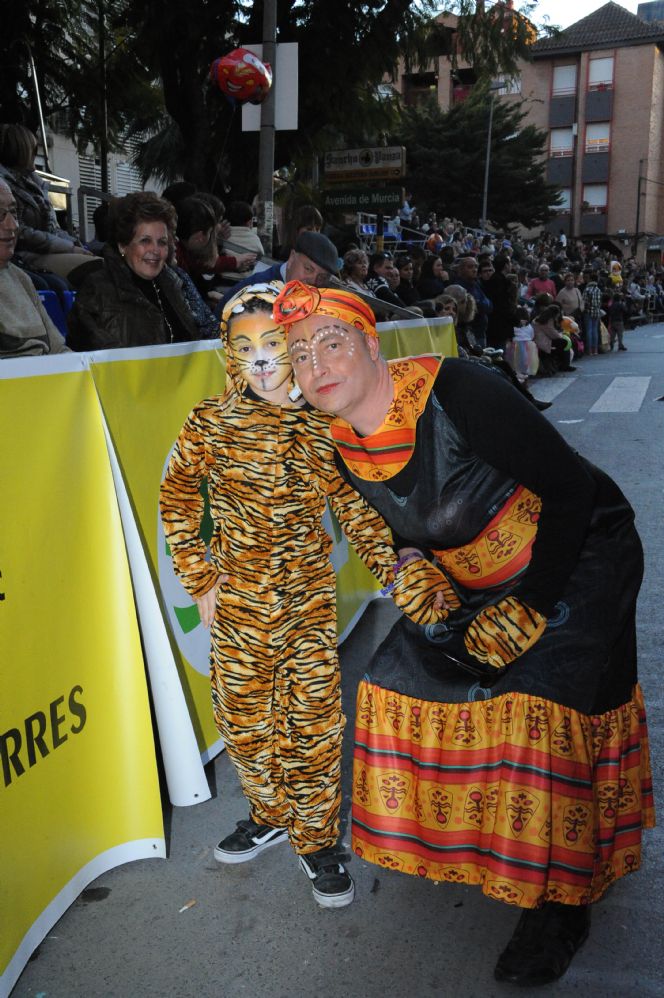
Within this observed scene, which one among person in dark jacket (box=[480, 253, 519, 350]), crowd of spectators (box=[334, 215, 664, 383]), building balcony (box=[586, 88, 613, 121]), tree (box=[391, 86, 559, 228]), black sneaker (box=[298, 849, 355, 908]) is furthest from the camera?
building balcony (box=[586, 88, 613, 121])

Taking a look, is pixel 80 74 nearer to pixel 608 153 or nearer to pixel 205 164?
pixel 205 164

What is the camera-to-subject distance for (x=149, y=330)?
160 inches

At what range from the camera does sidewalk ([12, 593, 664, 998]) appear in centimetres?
237

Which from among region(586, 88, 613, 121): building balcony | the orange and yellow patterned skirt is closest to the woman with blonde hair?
the orange and yellow patterned skirt

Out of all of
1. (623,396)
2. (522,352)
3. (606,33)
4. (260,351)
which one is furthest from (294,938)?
(606,33)

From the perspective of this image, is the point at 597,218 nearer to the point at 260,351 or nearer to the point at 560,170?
the point at 560,170

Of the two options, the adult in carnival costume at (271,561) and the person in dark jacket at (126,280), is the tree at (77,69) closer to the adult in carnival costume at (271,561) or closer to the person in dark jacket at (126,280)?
the person in dark jacket at (126,280)

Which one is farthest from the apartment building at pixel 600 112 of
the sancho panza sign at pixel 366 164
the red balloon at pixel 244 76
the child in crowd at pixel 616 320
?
the red balloon at pixel 244 76

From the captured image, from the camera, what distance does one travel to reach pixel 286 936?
2566 millimetres

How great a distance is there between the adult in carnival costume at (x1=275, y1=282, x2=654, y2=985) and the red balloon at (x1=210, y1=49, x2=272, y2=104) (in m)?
7.57

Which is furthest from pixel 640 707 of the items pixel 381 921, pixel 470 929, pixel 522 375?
pixel 522 375

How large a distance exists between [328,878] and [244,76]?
8.12 meters

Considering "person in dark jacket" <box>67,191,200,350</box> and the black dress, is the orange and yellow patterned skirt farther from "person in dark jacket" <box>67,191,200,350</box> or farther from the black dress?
"person in dark jacket" <box>67,191,200,350</box>

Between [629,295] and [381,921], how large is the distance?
3309 cm
